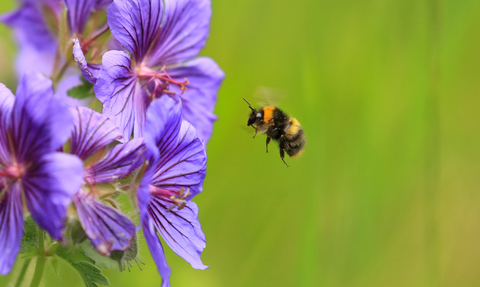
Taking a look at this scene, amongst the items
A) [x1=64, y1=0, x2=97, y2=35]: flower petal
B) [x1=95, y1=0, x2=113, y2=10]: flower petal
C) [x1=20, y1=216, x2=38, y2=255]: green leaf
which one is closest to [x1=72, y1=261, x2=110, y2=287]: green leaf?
[x1=20, y1=216, x2=38, y2=255]: green leaf

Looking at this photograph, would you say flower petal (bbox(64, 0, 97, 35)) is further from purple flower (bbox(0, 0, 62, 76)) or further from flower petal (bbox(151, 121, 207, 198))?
flower petal (bbox(151, 121, 207, 198))

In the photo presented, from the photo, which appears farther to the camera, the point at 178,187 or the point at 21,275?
the point at 178,187

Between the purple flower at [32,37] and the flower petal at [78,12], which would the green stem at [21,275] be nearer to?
the flower petal at [78,12]

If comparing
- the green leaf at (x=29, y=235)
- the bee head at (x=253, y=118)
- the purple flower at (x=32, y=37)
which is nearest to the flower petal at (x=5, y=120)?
the green leaf at (x=29, y=235)

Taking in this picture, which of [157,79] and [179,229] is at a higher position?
[157,79]

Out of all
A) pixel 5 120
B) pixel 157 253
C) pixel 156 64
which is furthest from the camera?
pixel 156 64

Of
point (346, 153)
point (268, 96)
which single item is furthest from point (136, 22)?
point (346, 153)

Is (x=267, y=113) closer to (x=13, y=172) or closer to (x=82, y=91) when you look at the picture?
(x=82, y=91)
